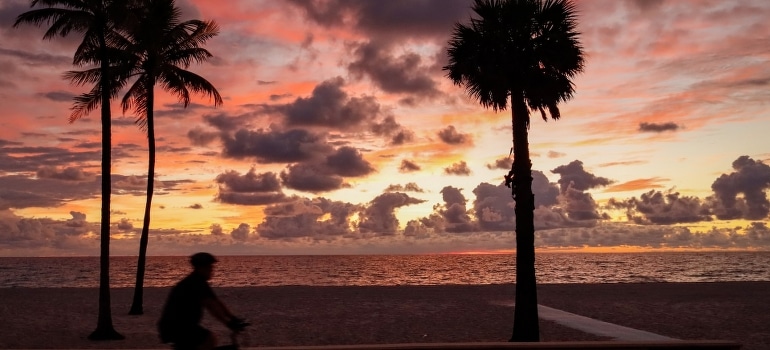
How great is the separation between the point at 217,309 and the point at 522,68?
40.9 ft

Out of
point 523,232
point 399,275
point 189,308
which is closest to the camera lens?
point 189,308

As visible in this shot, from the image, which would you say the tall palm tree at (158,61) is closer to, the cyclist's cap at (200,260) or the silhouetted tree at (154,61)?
the silhouetted tree at (154,61)

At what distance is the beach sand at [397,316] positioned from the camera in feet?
65.7

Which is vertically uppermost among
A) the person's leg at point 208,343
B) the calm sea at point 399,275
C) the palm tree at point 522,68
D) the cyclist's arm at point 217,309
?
the palm tree at point 522,68

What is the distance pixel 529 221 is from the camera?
1784 centimetres

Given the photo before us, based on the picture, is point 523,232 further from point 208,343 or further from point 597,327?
point 208,343

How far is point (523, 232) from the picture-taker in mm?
17844

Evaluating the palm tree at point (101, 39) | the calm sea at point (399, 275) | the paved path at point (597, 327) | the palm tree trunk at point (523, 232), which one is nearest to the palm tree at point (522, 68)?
the palm tree trunk at point (523, 232)

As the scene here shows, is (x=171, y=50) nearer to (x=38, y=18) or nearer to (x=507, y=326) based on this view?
(x=38, y=18)

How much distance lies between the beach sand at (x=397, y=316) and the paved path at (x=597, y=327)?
0.68 metres

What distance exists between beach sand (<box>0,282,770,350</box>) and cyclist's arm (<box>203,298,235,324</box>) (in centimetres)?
1085

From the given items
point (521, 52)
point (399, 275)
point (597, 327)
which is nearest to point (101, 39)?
point (521, 52)

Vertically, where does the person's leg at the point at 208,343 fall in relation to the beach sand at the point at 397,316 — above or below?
above

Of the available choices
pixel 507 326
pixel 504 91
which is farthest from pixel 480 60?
pixel 507 326
